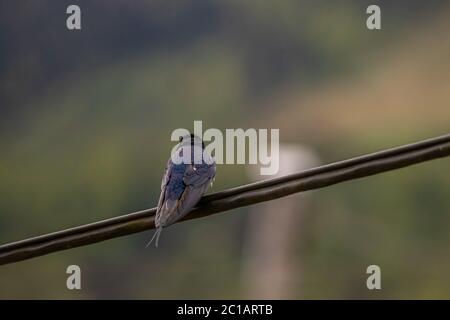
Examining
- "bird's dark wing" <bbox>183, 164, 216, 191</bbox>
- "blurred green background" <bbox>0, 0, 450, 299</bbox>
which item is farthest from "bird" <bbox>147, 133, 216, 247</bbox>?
"blurred green background" <bbox>0, 0, 450, 299</bbox>

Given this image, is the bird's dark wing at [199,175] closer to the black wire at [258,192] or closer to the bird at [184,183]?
the bird at [184,183]

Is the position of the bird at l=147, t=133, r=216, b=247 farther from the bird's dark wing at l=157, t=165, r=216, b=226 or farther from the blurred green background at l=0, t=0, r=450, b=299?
the blurred green background at l=0, t=0, r=450, b=299

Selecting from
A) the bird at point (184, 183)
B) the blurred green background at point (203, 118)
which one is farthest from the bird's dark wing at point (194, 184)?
the blurred green background at point (203, 118)

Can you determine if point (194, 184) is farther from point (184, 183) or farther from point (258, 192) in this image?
point (258, 192)

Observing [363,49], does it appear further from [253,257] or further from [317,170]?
[317,170]

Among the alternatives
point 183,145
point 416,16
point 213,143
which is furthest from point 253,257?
point 416,16
